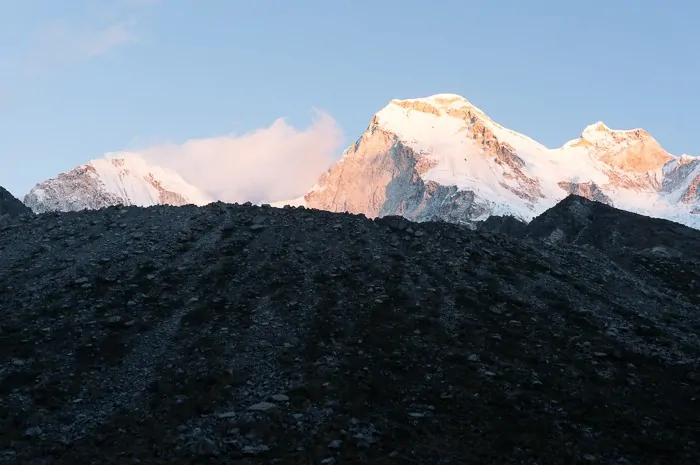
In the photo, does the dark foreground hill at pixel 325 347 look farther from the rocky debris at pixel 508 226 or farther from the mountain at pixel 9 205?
the rocky debris at pixel 508 226

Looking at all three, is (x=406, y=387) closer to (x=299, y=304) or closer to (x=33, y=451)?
(x=299, y=304)

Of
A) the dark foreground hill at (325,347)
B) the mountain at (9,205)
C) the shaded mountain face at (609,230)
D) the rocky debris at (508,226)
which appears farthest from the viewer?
the rocky debris at (508,226)

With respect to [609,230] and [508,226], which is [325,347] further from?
[508,226]

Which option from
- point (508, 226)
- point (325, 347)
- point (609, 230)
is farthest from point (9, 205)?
point (325, 347)

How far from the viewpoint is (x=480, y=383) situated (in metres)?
21.4

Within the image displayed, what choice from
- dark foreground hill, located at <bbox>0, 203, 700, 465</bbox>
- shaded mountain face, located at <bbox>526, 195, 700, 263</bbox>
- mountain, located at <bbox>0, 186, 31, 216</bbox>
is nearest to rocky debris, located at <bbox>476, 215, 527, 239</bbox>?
shaded mountain face, located at <bbox>526, 195, 700, 263</bbox>

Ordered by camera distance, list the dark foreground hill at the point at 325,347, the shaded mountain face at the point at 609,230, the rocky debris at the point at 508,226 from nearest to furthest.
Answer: the dark foreground hill at the point at 325,347
the shaded mountain face at the point at 609,230
the rocky debris at the point at 508,226

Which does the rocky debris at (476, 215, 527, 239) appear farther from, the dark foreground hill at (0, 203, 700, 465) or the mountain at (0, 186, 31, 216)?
the mountain at (0, 186, 31, 216)

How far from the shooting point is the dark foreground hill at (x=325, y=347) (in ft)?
59.1

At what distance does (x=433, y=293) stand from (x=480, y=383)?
786 centimetres

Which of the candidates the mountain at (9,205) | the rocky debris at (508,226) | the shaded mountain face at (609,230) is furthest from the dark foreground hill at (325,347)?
the rocky debris at (508,226)

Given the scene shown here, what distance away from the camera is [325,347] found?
23.5 meters

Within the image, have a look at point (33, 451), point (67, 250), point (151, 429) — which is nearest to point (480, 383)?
point (151, 429)

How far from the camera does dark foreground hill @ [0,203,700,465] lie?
59.1 ft
